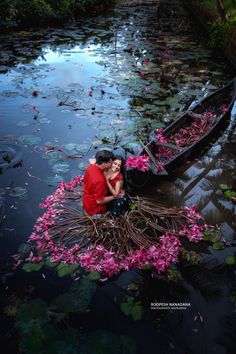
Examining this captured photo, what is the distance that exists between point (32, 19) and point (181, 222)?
638 inches

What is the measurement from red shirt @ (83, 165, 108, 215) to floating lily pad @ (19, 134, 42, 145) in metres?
3.08

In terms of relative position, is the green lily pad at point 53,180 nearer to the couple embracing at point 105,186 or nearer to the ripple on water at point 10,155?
the ripple on water at point 10,155

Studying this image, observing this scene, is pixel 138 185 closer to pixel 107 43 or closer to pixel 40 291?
pixel 40 291

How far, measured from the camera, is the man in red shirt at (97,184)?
4.34 meters

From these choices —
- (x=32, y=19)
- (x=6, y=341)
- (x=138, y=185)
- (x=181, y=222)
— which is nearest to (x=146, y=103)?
(x=138, y=185)

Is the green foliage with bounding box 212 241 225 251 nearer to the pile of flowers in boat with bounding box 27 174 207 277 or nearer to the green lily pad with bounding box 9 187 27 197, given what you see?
the pile of flowers in boat with bounding box 27 174 207 277

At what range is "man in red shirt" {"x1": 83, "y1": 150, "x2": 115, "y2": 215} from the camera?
14.2 ft

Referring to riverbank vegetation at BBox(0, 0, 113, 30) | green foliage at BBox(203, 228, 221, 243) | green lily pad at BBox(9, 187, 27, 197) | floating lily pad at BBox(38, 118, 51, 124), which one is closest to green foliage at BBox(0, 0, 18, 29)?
riverbank vegetation at BBox(0, 0, 113, 30)

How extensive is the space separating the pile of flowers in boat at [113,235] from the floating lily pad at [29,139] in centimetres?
214

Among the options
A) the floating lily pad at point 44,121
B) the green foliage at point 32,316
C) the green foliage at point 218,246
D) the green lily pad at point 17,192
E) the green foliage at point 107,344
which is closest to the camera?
the green foliage at point 107,344

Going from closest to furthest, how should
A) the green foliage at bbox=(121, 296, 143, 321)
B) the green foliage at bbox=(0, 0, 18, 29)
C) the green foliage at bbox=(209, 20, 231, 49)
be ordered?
1. the green foliage at bbox=(121, 296, 143, 321)
2. the green foliage at bbox=(209, 20, 231, 49)
3. the green foliage at bbox=(0, 0, 18, 29)

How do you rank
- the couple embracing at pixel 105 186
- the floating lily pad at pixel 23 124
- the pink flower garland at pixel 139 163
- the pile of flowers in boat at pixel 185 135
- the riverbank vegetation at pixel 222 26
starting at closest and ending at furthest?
the couple embracing at pixel 105 186 → the pink flower garland at pixel 139 163 → the pile of flowers in boat at pixel 185 135 → the floating lily pad at pixel 23 124 → the riverbank vegetation at pixel 222 26

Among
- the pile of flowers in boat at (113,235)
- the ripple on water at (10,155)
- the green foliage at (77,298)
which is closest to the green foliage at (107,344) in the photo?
the green foliage at (77,298)

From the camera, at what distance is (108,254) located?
4254 millimetres
